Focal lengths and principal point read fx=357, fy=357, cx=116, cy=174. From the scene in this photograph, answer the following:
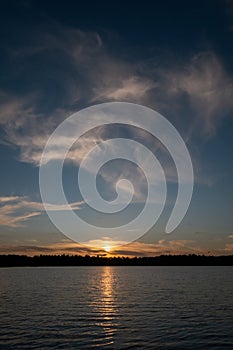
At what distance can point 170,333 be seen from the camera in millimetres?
39281

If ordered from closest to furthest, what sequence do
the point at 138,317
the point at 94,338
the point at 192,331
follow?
the point at 94,338 → the point at 192,331 → the point at 138,317

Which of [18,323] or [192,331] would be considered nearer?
A: [192,331]

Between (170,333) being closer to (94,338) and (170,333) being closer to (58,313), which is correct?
(94,338)

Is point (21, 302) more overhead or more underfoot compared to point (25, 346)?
more overhead

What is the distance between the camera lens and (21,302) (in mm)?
68500

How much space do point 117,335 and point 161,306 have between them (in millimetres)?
25143

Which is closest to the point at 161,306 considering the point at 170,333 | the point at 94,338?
the point at 170,333

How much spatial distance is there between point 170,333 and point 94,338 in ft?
28.0

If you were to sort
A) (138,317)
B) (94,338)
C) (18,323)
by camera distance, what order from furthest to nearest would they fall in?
(138,317), (18,323), (94,338)

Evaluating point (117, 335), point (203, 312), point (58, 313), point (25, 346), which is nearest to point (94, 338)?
point (117, 335)

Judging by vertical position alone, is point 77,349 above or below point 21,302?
below

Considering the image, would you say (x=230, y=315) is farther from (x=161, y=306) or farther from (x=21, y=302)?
(x=21, y=302)

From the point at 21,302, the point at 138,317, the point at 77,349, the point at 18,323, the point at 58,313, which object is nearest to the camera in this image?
the point at 77,349

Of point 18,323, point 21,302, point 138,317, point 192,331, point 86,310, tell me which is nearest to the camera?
point 192,331
